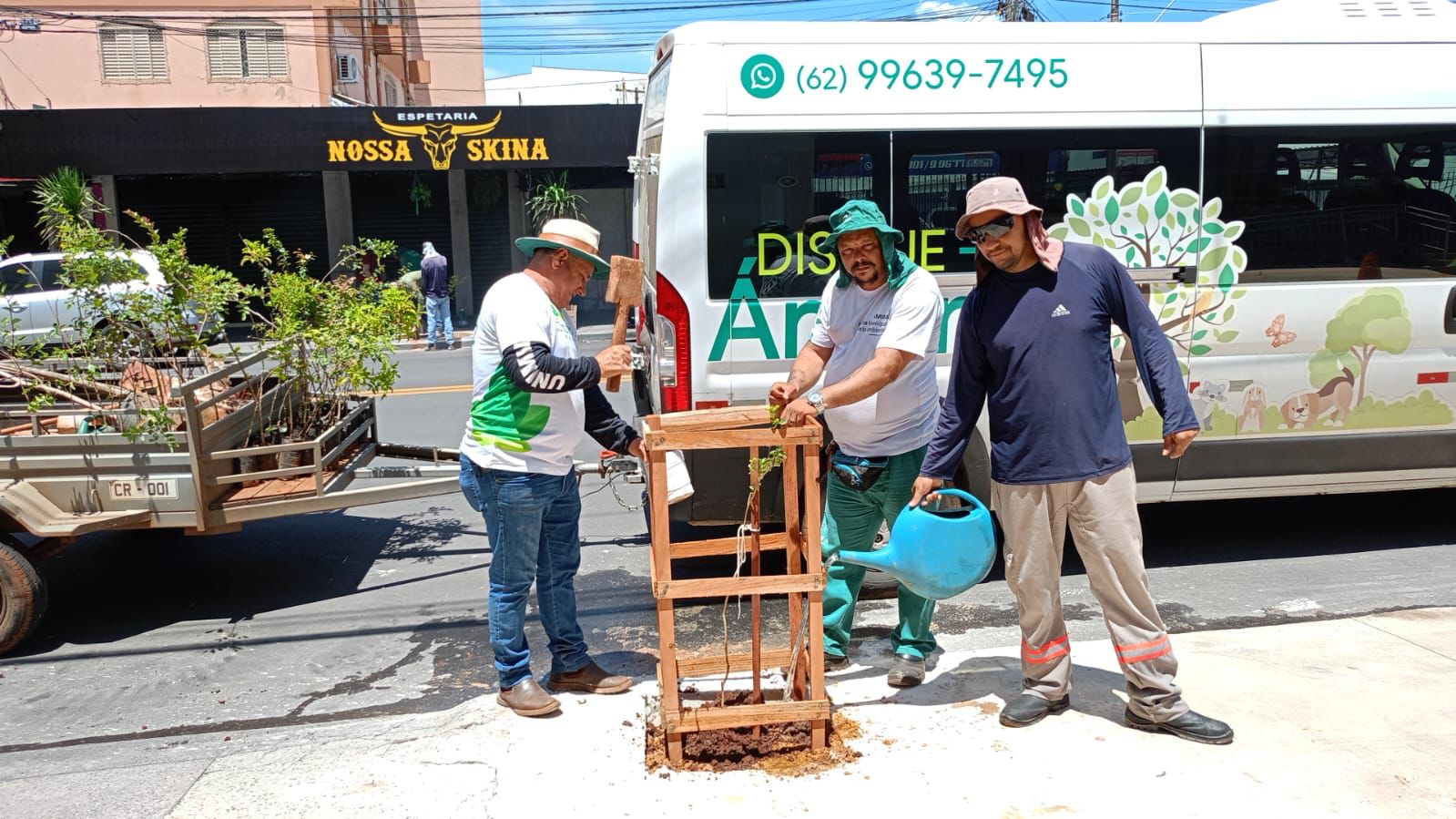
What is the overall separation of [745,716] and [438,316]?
15.7 meters

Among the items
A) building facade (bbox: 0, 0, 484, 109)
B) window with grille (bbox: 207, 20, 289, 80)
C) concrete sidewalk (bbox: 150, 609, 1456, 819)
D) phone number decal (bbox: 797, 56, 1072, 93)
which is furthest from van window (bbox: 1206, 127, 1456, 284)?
window with grille (bbox: 207, 20, 289, 80)

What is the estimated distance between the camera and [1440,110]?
5762 millimetres

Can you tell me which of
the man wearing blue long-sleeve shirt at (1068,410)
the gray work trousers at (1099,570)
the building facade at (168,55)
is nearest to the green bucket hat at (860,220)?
the man wearing blue long-sleeve shirt at (1068,410)

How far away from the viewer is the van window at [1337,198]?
5641 mm

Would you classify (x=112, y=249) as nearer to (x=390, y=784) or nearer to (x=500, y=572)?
(x=500, y=572)

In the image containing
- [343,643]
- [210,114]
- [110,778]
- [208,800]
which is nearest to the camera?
[208,800]

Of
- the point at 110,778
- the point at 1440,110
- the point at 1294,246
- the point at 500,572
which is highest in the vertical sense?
the point at 1440,110

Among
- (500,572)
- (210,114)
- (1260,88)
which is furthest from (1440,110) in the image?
(210,114)

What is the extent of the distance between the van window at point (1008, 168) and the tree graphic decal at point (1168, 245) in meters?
0.06

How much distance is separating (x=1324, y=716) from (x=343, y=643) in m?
4.19

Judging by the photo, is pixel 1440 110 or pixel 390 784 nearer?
pixel 390 784

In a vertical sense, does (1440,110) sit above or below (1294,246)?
above

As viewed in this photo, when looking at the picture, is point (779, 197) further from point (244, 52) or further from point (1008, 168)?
point (244, 52)

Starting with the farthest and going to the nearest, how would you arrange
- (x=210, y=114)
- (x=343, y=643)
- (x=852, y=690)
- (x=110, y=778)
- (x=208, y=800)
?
(x=210, y=114)
(x=343, y=643)
(x=852, y=690)
(x=110, y=778)
(x=208, y=800)
